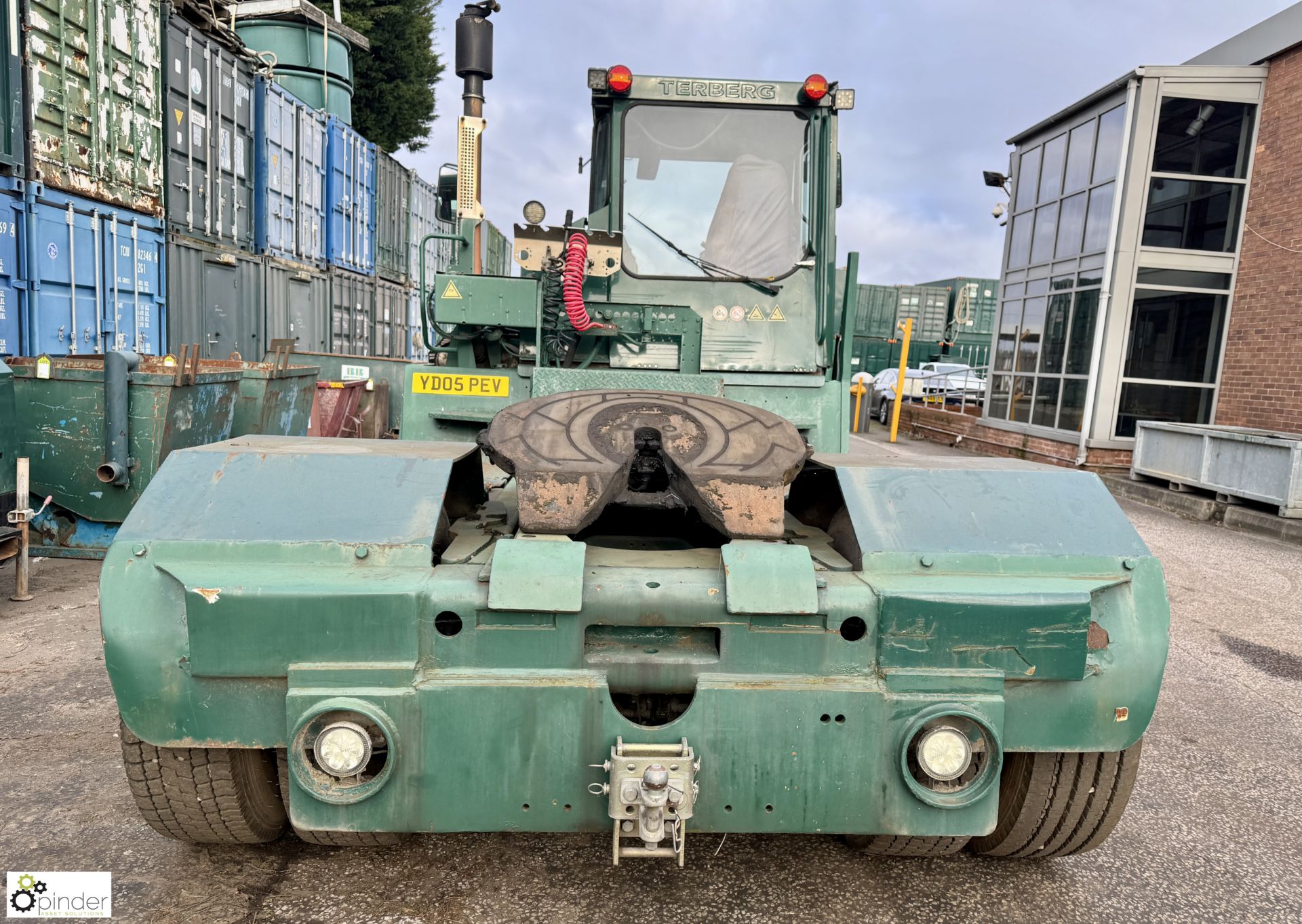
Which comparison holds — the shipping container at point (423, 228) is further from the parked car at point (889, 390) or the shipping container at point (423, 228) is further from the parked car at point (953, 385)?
the parked car at point (953, 385)

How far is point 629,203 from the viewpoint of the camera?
4.62 metres

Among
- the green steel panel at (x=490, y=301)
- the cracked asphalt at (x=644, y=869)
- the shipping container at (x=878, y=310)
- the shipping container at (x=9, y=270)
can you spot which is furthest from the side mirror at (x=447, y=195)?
the shipping container at (x=878, y=310)

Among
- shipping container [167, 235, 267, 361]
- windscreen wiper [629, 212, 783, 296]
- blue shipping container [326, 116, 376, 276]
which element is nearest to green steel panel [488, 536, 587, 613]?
windscreen wiper [629, 212, 783, 296]

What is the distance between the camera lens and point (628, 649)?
7.59 feet

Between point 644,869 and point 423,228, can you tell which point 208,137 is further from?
point 644,869

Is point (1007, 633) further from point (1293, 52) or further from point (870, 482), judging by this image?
point (1293, 52)

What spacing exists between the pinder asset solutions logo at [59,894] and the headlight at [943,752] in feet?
7.41

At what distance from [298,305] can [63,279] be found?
573 centimetres

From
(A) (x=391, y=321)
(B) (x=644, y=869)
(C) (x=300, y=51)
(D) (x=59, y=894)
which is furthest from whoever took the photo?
(A) (x=391, y=321)

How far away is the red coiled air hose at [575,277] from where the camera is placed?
4082 mm

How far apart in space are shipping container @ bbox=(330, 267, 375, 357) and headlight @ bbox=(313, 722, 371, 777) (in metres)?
14.3

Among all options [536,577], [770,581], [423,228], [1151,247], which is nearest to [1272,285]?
[1151,247]

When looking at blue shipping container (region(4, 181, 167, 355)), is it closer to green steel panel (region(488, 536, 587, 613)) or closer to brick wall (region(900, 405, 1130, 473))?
green steel panel (region(488, 536, 587, 613))

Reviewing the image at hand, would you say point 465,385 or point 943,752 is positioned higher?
point 465,385
